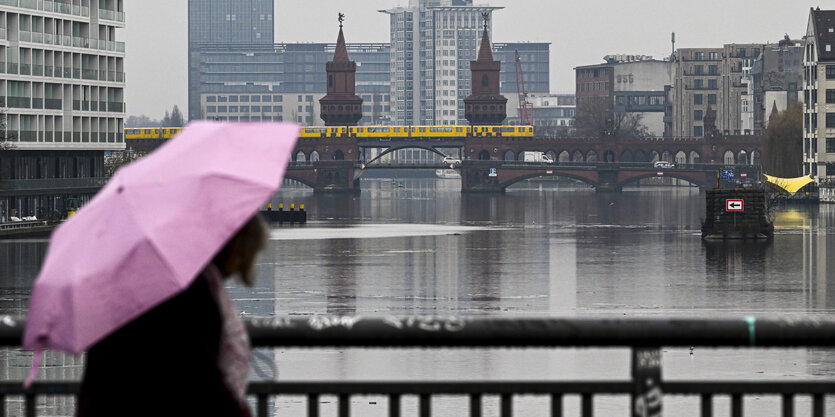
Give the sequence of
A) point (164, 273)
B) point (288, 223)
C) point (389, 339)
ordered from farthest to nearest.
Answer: point (288, 223)
point (389, 339)
point (164, 273)

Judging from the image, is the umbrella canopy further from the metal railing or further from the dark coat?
the metal railing

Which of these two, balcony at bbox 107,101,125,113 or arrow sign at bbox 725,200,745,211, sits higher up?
balcony at bbox 107,101,125,113

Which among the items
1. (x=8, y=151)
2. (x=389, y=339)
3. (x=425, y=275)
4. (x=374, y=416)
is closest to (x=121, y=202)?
(x=389, y=339)

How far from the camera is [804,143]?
6467 inches

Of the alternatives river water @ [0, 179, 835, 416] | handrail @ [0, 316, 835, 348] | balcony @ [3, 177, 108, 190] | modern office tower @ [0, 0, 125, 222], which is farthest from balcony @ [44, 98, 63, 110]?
handrail @ [0, 316, 835, 348]

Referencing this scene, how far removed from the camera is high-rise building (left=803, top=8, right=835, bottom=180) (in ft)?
525

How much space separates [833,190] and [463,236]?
56.1 metres

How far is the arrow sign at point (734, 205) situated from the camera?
340 ft

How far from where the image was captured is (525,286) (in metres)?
73.4

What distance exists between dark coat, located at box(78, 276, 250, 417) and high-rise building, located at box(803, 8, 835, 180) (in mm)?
159349

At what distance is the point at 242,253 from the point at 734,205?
10134 cm

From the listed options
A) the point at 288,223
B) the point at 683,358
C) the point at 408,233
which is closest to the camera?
the point at 683,358

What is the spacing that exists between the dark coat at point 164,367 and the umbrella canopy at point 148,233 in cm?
7

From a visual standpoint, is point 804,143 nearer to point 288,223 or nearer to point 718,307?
point 288,223
